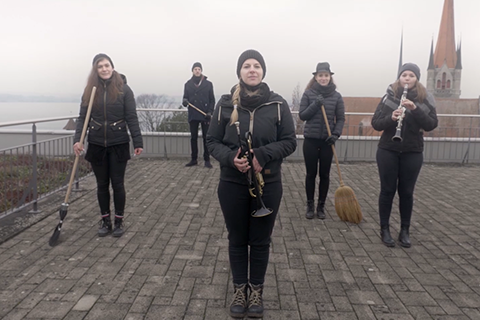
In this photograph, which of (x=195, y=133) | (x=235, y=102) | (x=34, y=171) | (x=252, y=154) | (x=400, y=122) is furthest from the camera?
(x=195, y=133)

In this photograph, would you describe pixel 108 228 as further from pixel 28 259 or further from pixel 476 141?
pixel 476 141

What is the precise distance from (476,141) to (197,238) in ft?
27.4

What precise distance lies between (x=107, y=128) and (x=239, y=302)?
239 cm

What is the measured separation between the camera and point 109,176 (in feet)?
15.1

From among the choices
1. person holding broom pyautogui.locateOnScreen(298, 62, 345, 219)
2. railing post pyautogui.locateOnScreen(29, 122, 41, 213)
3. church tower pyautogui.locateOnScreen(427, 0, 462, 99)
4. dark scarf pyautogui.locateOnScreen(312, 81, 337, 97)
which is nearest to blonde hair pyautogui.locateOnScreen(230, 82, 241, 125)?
person holding broom pyautogui.locateOnScreen(298, 62, 345, 219)

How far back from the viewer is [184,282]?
11.5ft

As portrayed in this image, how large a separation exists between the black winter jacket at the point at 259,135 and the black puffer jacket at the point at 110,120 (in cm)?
176

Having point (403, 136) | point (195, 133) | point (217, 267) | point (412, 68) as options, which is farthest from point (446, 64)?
point (217, 267)

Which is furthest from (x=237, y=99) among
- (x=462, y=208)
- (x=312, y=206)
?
(x=462, y=208)

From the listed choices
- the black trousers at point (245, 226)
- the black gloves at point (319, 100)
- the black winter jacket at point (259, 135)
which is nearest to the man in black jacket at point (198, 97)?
the black gloves at point (319, 100)

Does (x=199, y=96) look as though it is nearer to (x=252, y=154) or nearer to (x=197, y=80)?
(x=197, y=80)

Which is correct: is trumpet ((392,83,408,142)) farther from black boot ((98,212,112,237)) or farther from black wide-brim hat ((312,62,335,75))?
black boot ((98,212,112,237))

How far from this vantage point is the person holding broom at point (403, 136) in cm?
421

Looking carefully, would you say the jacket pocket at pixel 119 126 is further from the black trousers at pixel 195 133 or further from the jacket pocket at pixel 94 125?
the black trousers at pixel 195 133
